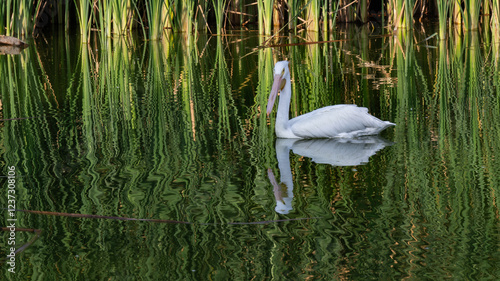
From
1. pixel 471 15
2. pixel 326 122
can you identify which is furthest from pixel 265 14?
pixel 326 122

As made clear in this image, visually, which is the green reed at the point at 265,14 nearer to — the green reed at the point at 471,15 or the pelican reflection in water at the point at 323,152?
the green reed at the point at 471,15

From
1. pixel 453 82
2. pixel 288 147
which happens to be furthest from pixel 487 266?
pixel 453 82

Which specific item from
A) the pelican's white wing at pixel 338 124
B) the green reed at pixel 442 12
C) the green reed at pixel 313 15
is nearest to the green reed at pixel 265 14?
the green reed at pixel 313 15

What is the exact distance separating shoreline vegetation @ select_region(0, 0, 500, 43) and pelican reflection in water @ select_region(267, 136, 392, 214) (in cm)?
561

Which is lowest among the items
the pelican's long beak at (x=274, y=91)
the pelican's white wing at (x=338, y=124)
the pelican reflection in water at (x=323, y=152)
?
the pelican reflection in water at (x=323, y=152)

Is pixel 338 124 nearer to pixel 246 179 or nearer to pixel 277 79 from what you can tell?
pixel 277 79

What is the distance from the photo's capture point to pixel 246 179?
4.15 meters

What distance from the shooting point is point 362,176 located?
4.10m

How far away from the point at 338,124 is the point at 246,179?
1.19 m

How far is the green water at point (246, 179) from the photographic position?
2.94 m

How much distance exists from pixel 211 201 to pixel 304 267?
0.98 m

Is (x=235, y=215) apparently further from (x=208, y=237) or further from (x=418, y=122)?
(x=418, y=122)

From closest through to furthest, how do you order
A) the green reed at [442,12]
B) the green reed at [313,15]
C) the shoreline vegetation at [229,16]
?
the green reed at [442,12] < the shoreline vegetation at [229,16] < the green reed at [313,15]

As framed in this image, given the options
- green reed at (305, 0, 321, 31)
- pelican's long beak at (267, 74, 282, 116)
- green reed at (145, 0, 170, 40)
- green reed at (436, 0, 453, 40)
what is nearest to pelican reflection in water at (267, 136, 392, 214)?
pelican's long beak at (267, 74, 282, 116)
